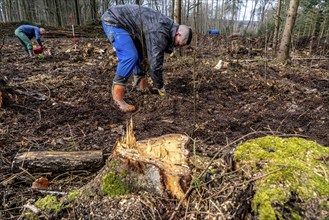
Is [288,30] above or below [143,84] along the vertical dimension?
above

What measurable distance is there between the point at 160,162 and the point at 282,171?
2.61ft

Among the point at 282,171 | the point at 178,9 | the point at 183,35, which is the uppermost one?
the point at 178,9

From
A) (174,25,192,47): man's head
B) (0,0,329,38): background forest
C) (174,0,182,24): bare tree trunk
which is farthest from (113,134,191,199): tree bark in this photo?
(0,0,329,38): background forest

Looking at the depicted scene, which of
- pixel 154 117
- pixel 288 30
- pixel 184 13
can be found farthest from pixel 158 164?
pixel 184 13

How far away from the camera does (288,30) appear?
6.91m

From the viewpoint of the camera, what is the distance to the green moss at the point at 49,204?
1.75 metres

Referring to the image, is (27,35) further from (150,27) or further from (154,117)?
(154,117)

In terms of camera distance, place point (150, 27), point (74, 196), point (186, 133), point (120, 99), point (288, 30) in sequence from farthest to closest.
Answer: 1. point (288, 30)
2. point (120, 99)
3. point (150, 27)
4. point (186, 133)
5. point (74, 196)

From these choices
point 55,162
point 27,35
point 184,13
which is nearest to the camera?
point 55,162

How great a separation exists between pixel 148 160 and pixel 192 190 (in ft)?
1.20

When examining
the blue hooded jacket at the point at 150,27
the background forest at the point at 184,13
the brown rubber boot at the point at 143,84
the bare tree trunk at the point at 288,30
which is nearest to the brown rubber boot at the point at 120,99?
the blue hooded jacket at the point at 150,27

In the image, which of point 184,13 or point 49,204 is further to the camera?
point 184,13

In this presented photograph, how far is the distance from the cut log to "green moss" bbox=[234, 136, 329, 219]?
4.52 feet

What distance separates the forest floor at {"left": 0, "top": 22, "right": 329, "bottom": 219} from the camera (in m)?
1.61
